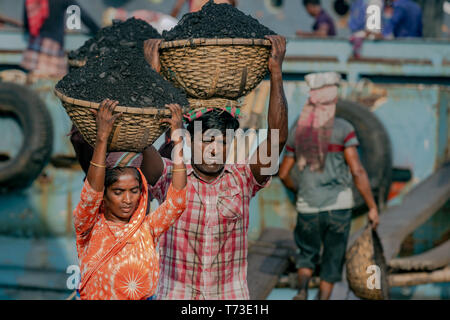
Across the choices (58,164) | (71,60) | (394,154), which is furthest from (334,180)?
(58,164)

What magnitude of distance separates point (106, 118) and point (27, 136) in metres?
3.73

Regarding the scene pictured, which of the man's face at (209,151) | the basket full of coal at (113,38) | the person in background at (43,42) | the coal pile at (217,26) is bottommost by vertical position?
the man's face at (209,151)

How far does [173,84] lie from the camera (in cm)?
220

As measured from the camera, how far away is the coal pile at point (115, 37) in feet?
9.16

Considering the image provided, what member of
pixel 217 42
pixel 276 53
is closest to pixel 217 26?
pixel 217 42

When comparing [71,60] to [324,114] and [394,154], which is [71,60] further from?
[394,154]

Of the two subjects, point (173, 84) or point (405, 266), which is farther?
point (405, 266)

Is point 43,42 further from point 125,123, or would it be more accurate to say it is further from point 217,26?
point 125,123

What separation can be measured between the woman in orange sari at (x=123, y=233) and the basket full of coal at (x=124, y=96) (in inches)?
4.1

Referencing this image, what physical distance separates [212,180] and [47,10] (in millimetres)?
4490

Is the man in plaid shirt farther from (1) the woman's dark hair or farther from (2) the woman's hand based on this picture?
(2) the woman's hand

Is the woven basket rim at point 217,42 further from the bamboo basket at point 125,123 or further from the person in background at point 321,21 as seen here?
the person in background at point 321,21

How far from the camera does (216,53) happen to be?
6.59 feet

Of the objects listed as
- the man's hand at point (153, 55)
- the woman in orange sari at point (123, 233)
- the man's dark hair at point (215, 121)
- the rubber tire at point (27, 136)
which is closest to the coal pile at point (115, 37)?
the man's hand at point (153, 55)
